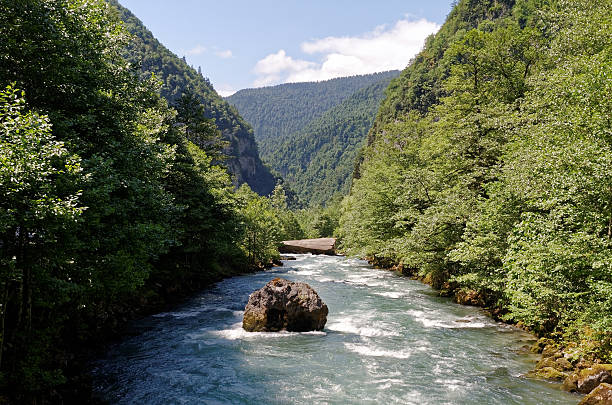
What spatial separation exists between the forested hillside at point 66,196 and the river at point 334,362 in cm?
186

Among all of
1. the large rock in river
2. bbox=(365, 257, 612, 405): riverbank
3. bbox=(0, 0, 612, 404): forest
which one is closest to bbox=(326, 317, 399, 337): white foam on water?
the large rock in river

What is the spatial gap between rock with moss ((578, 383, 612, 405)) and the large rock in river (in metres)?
10.0

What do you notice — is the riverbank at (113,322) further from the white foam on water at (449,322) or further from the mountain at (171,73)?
the mountain at (171,73)

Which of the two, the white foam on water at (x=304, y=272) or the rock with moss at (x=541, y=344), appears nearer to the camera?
the rock with moss at (x=541, y=344)

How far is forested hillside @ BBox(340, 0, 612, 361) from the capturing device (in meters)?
11.1

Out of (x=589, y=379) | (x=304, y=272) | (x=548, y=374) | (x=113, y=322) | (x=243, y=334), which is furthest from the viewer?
(x=304, y=272)

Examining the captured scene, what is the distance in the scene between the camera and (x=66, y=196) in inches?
332

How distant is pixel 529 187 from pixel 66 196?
15137 mm

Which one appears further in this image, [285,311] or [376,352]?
[285,311]

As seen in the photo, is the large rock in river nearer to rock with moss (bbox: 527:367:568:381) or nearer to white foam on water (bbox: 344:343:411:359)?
white foam on water (bbox: 344:343:411:359)

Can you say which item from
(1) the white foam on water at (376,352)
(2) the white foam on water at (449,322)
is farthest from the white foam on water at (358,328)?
(2) the white foam on water at (449,322)

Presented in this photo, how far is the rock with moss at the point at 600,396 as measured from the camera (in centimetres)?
902

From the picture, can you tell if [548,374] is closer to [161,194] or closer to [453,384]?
[453,384]

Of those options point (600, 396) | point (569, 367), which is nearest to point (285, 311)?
point (569, 367)
